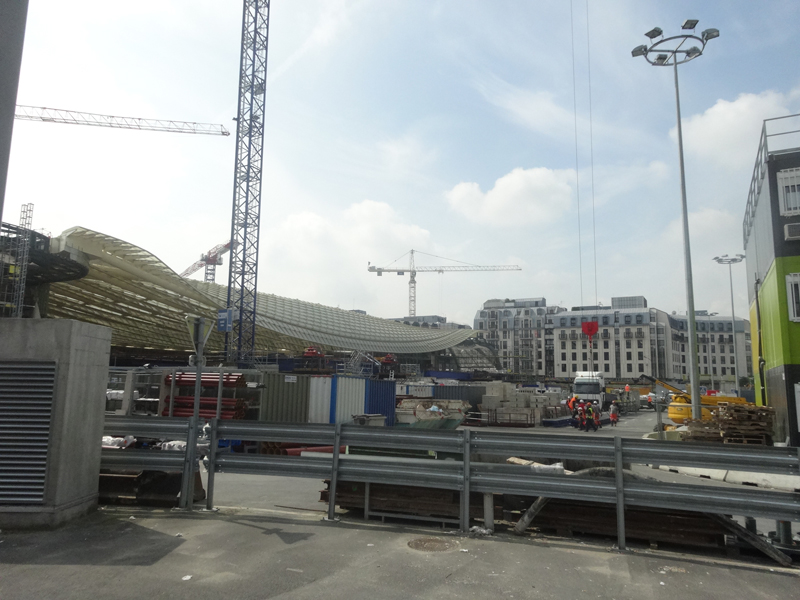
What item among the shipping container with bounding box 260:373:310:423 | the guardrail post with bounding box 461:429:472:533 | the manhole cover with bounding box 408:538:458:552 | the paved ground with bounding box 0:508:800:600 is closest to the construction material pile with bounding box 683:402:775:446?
the paved ground with bounding box 0:508:800:600

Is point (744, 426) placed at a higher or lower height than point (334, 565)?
higher

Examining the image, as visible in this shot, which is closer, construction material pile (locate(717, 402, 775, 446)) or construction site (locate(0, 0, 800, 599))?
construction site (locate(0, 0, 800, 599))

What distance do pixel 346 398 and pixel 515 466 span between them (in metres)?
16.6

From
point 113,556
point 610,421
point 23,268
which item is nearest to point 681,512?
Result: point 113,556

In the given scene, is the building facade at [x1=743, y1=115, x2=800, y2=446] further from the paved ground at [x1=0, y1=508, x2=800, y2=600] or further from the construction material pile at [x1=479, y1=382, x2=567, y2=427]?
the construction material pile at [x1=479, y1=382, x2=567, y2=427]

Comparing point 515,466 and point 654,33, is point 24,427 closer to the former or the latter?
point 515,466

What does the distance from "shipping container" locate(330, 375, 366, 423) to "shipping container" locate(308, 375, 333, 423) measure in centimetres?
17

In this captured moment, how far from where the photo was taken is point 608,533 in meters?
6.77

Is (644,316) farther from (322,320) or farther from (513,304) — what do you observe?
(322,320)

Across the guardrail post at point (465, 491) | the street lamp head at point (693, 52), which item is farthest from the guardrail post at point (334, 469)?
the street lamp head at point (693, 52)

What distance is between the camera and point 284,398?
69.8 feet

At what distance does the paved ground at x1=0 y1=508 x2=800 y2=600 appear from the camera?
5.13 meters

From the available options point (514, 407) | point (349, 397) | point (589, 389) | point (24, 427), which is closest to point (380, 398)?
point (349, 397)

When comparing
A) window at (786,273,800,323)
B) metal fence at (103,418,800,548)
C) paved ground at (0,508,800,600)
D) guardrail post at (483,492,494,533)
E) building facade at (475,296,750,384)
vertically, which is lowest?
paved ground at (0,508,800,600)
